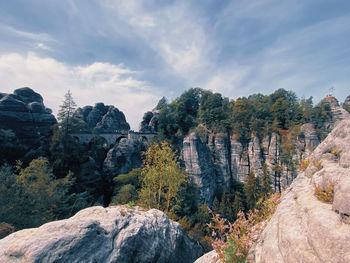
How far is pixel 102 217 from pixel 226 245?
421 cm

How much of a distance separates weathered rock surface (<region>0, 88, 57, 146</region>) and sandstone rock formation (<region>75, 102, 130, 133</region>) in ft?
48.1

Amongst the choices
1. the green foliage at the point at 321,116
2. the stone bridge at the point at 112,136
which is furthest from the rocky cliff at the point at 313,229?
the green foliage at the point at 321,116

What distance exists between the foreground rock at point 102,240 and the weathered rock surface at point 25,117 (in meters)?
24.2

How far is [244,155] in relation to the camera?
3119cm

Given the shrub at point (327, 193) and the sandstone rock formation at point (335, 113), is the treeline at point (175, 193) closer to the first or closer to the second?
the shrub at point (327, 193)

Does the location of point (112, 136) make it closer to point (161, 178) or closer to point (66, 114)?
point (66, 114)

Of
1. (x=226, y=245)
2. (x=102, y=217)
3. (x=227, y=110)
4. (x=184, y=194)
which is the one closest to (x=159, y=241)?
(x=102, y=217)

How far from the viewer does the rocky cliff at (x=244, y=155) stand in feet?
87.3

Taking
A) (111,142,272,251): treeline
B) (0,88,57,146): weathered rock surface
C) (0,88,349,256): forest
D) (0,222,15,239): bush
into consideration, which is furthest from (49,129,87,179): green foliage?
(0,222,15,239): bush

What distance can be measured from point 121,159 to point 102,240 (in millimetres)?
23631

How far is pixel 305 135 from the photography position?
26.3 m

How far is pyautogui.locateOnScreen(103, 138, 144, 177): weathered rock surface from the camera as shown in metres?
26.3

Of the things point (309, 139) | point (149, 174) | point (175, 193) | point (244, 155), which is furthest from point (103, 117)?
point (309, 139)

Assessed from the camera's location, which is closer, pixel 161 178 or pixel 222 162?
pixel 161 178
